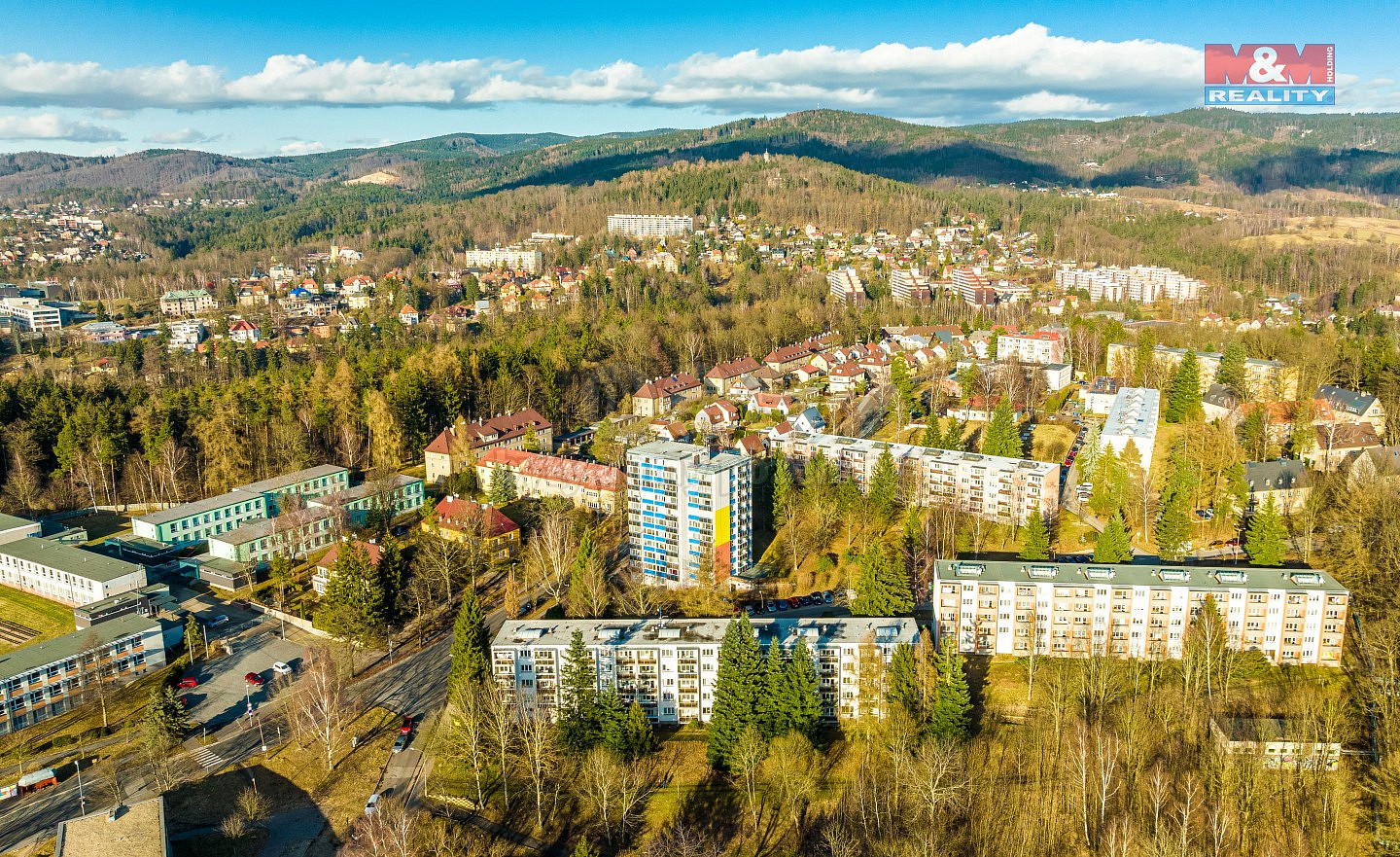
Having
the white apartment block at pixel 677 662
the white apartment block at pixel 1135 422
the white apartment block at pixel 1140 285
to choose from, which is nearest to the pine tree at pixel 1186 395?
the white apartment block at pixel 1135 422

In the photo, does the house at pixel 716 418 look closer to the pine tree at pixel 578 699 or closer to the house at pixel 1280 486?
the house at pixel 1280 486

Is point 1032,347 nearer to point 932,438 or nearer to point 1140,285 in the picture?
point 932,438

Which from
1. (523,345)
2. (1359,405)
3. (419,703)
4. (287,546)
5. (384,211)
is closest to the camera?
(419,703)

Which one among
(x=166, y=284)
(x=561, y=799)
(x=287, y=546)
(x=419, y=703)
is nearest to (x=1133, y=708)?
(x=561, y=799)

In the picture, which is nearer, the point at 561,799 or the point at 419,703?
the point at 561,799

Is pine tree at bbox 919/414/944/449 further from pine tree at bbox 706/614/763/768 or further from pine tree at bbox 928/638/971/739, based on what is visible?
pine tree at bbox 706/614/763/768

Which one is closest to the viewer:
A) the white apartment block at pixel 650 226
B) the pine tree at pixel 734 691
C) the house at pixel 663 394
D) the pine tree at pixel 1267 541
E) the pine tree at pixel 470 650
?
the pine tree at pixel 734 691

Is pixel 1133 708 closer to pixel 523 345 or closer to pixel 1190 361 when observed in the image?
pixel 1190 361
